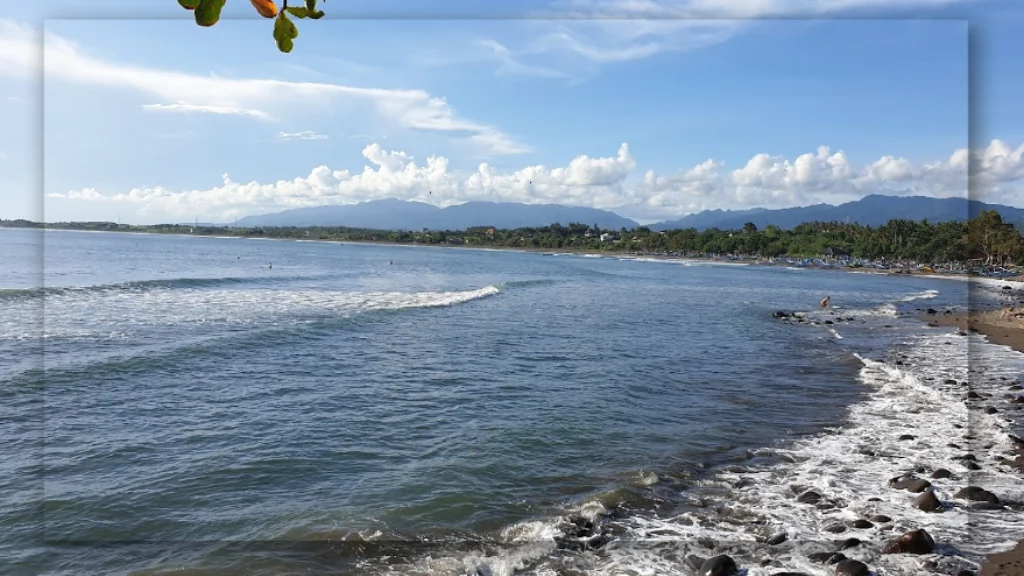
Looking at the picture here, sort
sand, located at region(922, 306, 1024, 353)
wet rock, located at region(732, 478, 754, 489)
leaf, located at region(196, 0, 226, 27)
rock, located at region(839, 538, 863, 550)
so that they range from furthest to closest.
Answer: sand, located at region(922, 306, 1024, 353)
wet rock, located at region(732, 478, 754, 489)
rock, located at region(839, 538, 863, 550)
leaf, located at region(196, 0, 226, 27)

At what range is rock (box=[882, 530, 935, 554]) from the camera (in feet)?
26.3

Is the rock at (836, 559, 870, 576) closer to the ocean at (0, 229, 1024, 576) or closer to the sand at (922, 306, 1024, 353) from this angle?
the ocean at (0, 229, 1024, 576)

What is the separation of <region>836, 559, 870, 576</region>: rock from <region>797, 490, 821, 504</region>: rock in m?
2.21

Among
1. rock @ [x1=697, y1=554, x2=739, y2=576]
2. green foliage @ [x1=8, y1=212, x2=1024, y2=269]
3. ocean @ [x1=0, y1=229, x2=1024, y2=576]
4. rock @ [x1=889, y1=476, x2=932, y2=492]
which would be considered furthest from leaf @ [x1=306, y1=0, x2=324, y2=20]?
green foliage @ [x1=8, y1=212, x2=1024, y2=269]

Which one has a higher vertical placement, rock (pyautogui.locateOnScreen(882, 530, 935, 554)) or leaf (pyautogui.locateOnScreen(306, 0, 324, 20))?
leaf (pyautogui.locateOnScreen(306, 0, 324, 20))

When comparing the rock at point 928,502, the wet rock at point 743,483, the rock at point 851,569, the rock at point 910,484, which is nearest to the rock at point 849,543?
the rock at point 851,569

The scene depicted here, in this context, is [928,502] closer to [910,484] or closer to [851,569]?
[910,484]

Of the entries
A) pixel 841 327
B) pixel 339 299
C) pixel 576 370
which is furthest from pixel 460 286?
pixel 576 370

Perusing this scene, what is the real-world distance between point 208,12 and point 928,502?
11.2 m

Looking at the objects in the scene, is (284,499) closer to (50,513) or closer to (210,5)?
(50,513)

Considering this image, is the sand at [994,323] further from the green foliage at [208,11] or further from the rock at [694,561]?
the green foliage at [208,11]

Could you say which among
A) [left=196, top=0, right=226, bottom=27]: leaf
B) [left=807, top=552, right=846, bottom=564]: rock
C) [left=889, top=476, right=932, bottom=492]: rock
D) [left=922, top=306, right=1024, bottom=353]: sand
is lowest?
[left=807, top=552, right=846, bottom=564]: rock

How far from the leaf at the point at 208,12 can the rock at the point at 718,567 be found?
7.76 meters

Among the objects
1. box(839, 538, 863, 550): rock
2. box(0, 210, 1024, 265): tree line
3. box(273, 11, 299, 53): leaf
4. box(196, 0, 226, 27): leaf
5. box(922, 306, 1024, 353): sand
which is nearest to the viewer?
box(196, 0, 226, 27): leaf
